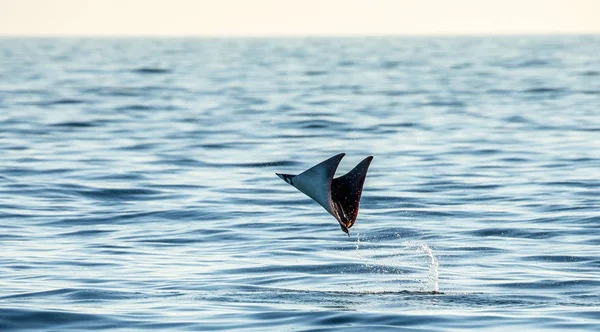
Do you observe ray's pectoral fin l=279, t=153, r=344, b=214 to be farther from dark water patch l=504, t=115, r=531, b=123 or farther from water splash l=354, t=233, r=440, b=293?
dark water patch l=504, t=115, r=531, b=123

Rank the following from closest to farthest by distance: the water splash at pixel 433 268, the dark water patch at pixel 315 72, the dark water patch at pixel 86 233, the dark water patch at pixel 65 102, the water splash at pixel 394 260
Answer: the water splash at pixel 433 268, the water splash at pixel 394 260, the dark water patch at pixel 86 233, the dark water patch at pixel 65 102, the dark water patch at pixel 315 72

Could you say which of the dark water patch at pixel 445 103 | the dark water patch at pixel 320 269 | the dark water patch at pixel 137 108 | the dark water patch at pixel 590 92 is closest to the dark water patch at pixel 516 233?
the dark water patch at pixel 320 269

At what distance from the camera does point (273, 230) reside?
1791 centimetres

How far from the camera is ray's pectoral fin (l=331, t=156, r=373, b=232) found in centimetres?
1238

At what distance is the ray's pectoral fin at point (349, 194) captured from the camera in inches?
487

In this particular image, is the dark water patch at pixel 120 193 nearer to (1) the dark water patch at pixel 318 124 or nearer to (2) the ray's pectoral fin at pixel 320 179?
(2) the ray's pectoral fin at pixel 320 179

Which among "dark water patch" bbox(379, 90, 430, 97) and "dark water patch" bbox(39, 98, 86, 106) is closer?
"dark water patch" bbox(39, 98, 86, 106)

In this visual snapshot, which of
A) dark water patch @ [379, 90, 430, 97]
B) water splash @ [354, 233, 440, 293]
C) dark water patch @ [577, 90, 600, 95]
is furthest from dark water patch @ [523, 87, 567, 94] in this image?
water splash @ [354, 233, 440, 293]

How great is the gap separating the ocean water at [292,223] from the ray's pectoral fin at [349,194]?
0.90 m

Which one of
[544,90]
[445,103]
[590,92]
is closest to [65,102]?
[445,103]

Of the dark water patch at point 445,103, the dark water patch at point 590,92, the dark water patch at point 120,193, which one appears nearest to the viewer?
the dark water patch at point 120,193

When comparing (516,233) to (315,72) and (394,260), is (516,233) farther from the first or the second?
(315,72)

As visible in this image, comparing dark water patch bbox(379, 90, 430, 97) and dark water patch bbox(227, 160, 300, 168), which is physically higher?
dark water patch bbox(379, 90, 430, 97)

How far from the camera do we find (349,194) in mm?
12469
